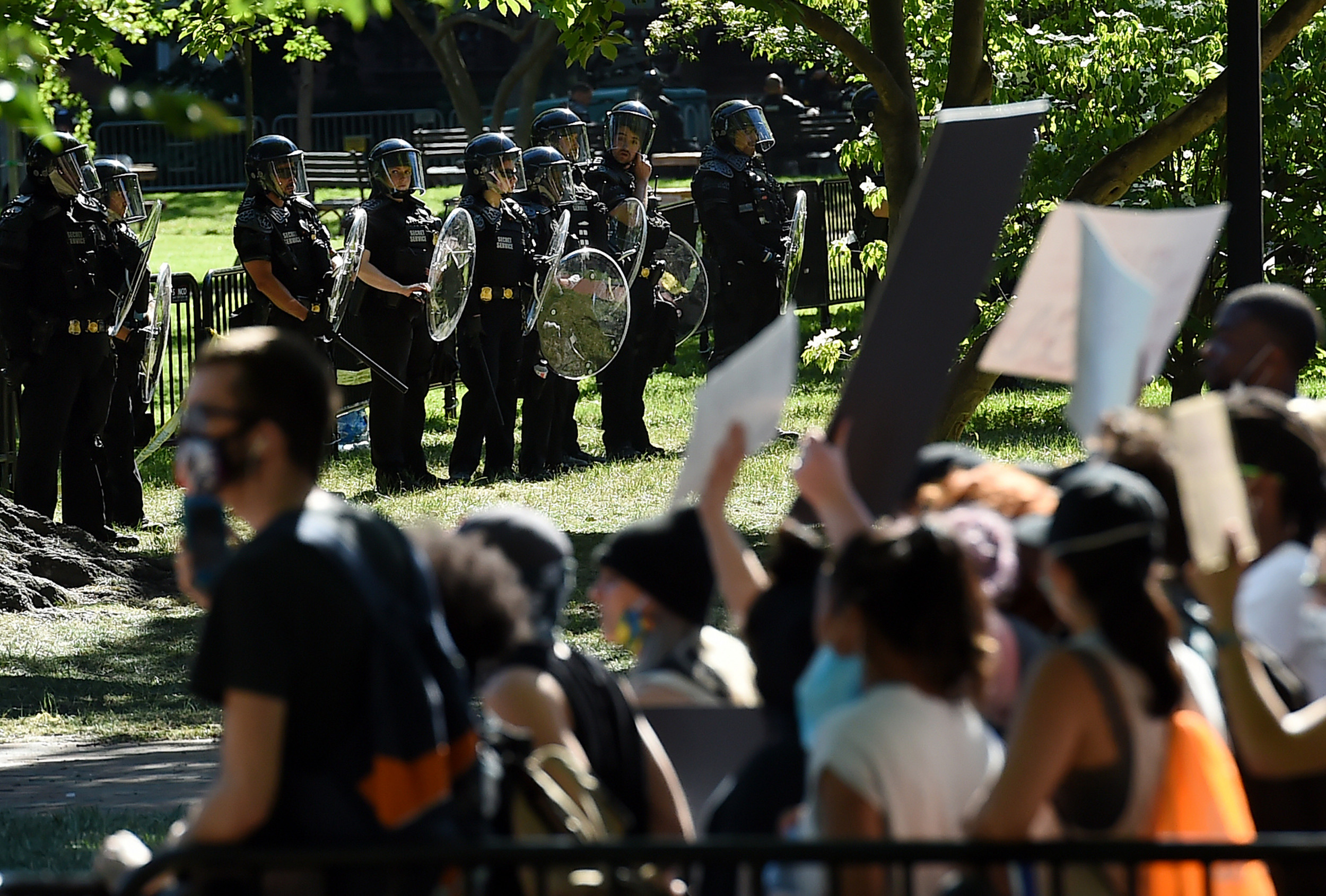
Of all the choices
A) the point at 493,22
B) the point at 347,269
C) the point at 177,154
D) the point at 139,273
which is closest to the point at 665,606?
the point at 139,273

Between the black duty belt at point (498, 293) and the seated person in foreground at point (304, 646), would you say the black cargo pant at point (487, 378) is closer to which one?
the black duty belt at point (498, 293)

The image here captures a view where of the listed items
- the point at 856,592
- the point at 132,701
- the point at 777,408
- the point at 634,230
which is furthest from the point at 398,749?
the point at 634,230

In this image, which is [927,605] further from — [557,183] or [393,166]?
[557,183]

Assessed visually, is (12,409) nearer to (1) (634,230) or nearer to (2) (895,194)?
(1) (634,230)

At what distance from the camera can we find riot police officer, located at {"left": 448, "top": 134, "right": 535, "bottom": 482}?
41.0 ft

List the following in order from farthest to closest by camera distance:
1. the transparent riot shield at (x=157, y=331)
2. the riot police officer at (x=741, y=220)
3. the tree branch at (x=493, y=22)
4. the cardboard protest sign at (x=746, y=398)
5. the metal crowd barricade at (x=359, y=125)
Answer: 1. the metal crowd barricade at (x=359, y=125)
2. the tree branch at (x=493, y=22)
3. the riot police officer at (x=741, y=220)
4. the transparent riot shield at (x=157, y=331)
5. the cardboard protest sign at (x=746, y=398)

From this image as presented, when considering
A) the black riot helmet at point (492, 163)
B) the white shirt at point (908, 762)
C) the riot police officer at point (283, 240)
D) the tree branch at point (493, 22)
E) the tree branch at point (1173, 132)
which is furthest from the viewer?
the tree branch at point (493, 22)

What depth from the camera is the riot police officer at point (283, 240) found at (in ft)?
37.0

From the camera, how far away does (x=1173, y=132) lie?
8406 millimetres

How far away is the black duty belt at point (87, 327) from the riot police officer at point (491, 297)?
2777 mm

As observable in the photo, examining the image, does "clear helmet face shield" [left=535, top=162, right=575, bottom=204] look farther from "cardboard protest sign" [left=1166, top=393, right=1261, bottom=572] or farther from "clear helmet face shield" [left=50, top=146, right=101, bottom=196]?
"cardboard protest sign" [left=1166, top=393, right=1261, bottom=572]

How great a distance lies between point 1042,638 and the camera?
3.27 metres

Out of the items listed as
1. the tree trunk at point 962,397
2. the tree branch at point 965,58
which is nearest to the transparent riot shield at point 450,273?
the tree branch at point 965,58

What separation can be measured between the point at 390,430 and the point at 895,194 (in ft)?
15.7
